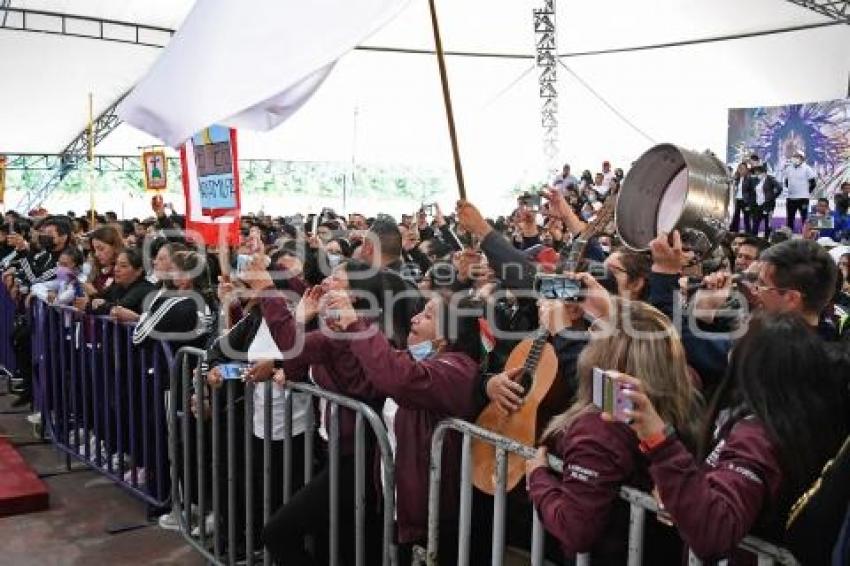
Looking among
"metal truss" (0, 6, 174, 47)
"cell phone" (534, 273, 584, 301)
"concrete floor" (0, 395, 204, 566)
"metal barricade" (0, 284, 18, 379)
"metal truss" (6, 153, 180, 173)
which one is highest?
"metal truss" (0, 6, 174, 47)

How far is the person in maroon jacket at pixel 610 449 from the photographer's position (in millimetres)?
2057

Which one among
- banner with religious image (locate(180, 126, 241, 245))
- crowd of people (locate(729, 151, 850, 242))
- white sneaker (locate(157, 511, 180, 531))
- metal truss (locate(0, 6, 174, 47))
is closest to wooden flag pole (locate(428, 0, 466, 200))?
banner with religious image (locate(180, 126, 241, 245))

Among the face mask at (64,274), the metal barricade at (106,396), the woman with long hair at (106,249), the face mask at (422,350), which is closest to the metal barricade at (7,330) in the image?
the face mask at (64,274)

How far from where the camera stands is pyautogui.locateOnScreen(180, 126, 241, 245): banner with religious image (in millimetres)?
4527

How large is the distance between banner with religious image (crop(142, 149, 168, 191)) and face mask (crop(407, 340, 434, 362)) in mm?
9108

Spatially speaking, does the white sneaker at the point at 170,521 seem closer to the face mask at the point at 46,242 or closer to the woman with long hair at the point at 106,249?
the woman with long hair at the point at 106,249

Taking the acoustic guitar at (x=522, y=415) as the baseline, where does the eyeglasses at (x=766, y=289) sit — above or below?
above

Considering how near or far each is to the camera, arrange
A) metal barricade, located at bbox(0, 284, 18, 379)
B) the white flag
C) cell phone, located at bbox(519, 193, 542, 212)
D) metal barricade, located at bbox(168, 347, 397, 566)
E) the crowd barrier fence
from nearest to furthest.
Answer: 1. the crowd barrier fence
2. the white flag
3. metal barricade, located at bbox(168, 347, 397, 566)
4. cell phone, located at bbox(519, 193, 542, 212)
5. metal barricade, located at bbox(0, 284, 18, 379)

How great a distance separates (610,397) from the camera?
1.82 metres

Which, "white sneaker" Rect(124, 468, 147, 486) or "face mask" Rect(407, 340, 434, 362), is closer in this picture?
"face mask" Rect(407, 340, 434, 362)

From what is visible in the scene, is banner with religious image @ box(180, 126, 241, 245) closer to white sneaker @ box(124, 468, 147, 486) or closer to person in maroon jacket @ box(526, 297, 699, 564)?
white sneaker @ box(124, 468, 147, 486)

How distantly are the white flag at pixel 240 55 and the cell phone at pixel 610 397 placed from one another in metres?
1.69

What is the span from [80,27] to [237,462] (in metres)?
22.2

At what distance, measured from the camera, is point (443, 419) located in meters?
2.85
